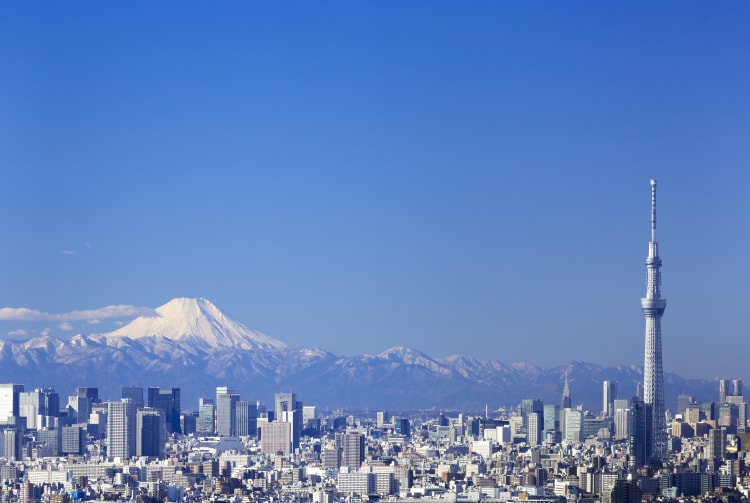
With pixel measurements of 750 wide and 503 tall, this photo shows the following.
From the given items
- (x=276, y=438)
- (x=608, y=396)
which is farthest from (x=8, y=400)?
(x=608, y=396)

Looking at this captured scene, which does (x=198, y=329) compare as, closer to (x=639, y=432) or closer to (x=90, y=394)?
(x=90, y=394)

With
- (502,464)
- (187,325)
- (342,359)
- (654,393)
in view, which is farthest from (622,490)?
(187,325)

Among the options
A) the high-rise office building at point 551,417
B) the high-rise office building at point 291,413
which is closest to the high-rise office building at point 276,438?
the high-rise office building at point 291,413

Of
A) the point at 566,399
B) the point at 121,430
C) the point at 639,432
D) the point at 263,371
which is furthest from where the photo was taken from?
the point at 263,371

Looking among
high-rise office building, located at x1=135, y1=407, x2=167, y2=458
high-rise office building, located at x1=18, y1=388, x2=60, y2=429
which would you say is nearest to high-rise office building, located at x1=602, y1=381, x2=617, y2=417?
high-rise office building, located at x1=135, y1=407, x2=167, y2=458

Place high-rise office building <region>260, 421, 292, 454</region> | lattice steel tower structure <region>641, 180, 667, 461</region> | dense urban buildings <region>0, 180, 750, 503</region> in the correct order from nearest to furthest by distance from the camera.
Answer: dense urban buildings <region>0, 180, 750, 503</region>
lattice steel tower structure <region>641, 180, 667, 461</region>
high-rise office building <region>260, 421, 292, 454</region>

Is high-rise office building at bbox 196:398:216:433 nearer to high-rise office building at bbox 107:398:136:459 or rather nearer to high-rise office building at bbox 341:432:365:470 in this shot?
high-rise office building at bbox 107:398:136:459

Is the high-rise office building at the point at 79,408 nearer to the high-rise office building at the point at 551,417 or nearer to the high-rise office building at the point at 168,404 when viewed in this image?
the high-rise office building at the point at 168,404
